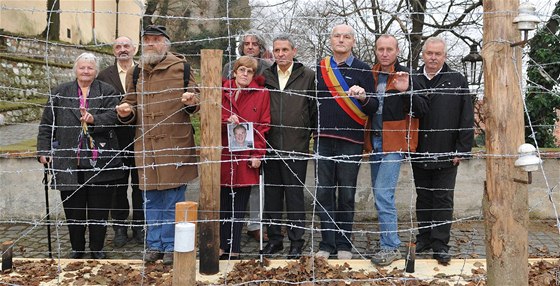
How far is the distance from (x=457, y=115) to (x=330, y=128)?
118 centimetres

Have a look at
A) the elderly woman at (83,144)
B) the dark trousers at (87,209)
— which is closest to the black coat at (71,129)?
the elderly woman at (83,144)

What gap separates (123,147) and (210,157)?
1386mm

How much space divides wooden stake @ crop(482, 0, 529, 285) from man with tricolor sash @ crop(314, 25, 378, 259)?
1.35 meters

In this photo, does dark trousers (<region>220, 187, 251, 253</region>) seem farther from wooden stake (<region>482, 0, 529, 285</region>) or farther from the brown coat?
wooden stake (<region>482, 0, 529, 285</region>)

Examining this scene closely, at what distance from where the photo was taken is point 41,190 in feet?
21.5

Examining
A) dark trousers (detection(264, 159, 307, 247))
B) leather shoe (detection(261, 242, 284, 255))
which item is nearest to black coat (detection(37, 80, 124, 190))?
dark trousers (detection(264, 159, 307, 247))

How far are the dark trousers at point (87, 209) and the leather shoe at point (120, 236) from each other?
805 mm

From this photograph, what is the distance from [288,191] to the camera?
4910 mm

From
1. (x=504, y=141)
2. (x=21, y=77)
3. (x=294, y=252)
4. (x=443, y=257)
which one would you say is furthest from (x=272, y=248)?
(x=21, y=77)

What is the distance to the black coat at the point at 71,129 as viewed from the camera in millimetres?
4703

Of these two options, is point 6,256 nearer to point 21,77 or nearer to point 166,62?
point 166,62

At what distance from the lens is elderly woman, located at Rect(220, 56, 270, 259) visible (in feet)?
15.4

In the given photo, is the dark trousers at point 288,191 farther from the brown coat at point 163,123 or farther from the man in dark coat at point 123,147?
the man in dark coat at point 123,147

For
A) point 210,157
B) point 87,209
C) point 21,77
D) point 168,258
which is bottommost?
point 168,258
